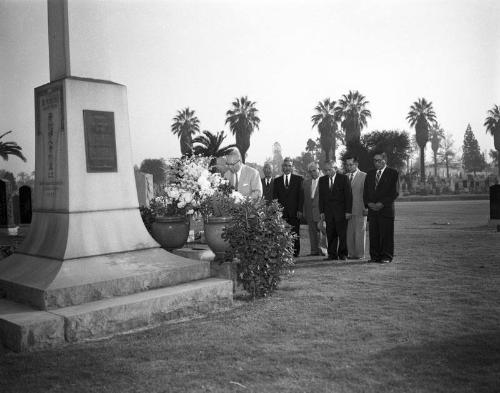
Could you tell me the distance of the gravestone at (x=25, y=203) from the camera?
1612cm

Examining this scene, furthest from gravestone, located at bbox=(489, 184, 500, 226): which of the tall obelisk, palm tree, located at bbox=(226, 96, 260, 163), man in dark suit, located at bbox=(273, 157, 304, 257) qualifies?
palm tree, located at bbox=(226, 96, 260, 163)

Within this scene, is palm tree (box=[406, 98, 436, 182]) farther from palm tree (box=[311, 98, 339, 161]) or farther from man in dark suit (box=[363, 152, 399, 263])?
man in dark suit (box=[363, 152, 399, 263])

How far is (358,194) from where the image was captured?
928 centimetres

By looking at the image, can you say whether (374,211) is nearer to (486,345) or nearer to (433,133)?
(486,345)

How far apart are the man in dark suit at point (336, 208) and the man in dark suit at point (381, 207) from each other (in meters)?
0.51

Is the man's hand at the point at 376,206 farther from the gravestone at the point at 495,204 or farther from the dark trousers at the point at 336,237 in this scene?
the gravestone at the point at 495,204

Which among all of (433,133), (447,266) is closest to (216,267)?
(447,266)

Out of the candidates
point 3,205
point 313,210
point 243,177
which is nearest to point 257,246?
point 243,177

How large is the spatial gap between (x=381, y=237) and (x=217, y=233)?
12.6 ft

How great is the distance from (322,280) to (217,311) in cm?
224

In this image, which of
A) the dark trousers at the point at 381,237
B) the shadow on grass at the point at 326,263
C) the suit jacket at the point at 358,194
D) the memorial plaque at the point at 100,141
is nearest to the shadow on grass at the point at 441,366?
the memorial plaque at the point at 100,141

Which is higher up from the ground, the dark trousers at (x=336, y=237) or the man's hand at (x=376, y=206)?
the man's hand at (x=376, y=206)

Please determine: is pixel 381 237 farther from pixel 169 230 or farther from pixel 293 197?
pixel 169 230

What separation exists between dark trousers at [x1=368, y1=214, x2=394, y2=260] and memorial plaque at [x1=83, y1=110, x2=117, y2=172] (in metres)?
5.31
